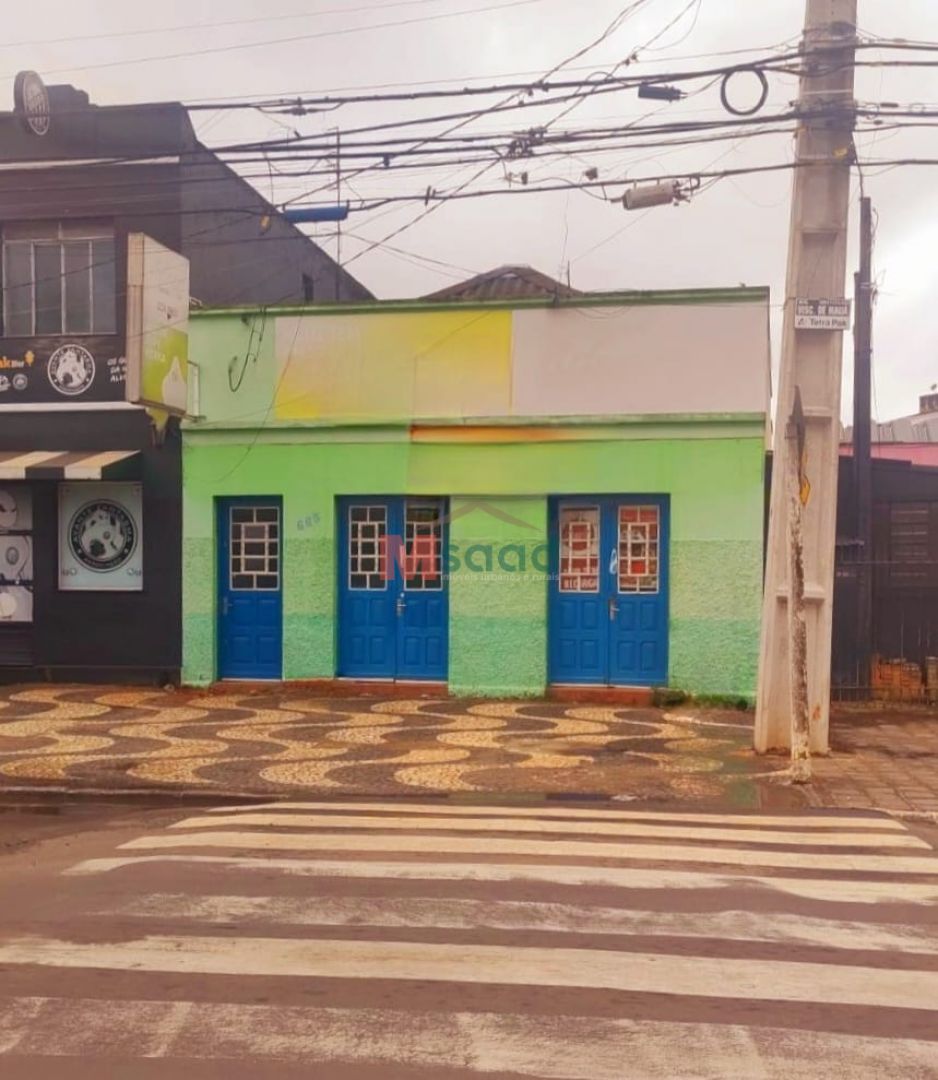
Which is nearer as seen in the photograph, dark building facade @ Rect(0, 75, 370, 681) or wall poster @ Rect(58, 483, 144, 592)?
dark building facade @ Rect(0, 75, 370, 681)

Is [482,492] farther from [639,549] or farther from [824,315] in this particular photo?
[824,315]

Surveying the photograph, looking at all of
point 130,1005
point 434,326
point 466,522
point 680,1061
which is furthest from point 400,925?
point 434,326

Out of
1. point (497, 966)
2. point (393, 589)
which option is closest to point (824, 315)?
point (393, 589)

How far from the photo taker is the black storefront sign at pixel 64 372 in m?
15.7

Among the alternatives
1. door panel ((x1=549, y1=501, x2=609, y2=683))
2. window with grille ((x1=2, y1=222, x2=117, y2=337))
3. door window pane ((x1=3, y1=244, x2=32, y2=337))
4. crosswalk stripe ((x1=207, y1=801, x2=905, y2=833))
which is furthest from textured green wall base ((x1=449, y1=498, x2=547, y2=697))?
door window pane ((x1=3, y1=244, x2=32, y2=337))

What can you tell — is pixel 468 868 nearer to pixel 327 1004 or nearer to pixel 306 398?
pixel 327 1004

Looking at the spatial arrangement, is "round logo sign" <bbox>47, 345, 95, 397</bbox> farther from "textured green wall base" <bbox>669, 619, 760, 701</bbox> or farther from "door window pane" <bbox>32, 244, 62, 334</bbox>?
"textured green wall base" <bbox>669, 619, 760, 701</bbox>

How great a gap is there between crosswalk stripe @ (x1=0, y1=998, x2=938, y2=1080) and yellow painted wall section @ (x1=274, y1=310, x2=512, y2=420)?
1080 cm

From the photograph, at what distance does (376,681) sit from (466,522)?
95.2 inches

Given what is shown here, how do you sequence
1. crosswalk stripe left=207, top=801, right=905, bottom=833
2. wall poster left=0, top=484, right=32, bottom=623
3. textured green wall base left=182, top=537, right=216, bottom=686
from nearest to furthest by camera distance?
crosswalk stripe left=207, top=801, right=905, bottom=833, textured green wall base left=182, top=537, right=216, bottom=686, wall poster left=0, top=484, right=32, bottom=623

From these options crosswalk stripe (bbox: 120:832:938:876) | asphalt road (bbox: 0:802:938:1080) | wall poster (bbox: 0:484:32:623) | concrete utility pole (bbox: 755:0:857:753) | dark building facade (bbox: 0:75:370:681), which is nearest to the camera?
asphalt road (bbox: 0:802:938:1080)

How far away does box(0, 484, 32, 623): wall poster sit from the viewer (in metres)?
16.1

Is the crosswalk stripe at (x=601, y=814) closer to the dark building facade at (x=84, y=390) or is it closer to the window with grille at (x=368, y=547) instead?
the window with grille at (x=368, y=547)

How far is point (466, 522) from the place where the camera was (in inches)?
583
